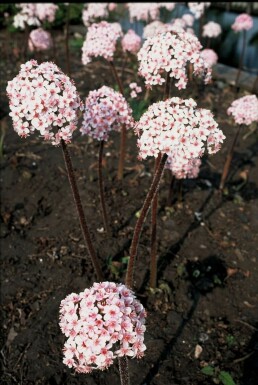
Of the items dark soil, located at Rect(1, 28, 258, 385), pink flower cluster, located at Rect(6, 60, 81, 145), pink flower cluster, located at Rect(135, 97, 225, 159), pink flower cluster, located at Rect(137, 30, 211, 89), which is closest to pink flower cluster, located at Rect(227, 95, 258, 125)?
dark soil, located at Rect(1, 28, 258, 385)

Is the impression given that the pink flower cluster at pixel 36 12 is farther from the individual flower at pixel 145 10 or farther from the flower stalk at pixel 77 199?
A: the flower stalk at pixel 77 199

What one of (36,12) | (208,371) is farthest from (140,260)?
(36,12)

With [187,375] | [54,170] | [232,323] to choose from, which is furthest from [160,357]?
[54,170]

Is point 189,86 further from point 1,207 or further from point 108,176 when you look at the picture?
point 1,207

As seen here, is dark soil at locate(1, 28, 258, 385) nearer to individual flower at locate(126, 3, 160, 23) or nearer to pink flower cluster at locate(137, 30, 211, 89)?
pink flower cluster at locate(137, 30, 211, 89)

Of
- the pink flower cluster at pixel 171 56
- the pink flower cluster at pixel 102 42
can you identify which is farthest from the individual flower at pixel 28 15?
the pink flower cluster at pixel 171 56

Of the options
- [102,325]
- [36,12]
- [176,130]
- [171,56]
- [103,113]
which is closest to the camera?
[102,325]

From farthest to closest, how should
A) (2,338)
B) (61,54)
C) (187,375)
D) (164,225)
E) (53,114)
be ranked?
(61,54), (164,225), (2,338), (187,375), (53,114)

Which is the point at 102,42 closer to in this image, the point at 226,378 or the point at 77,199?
the point at 77,199
